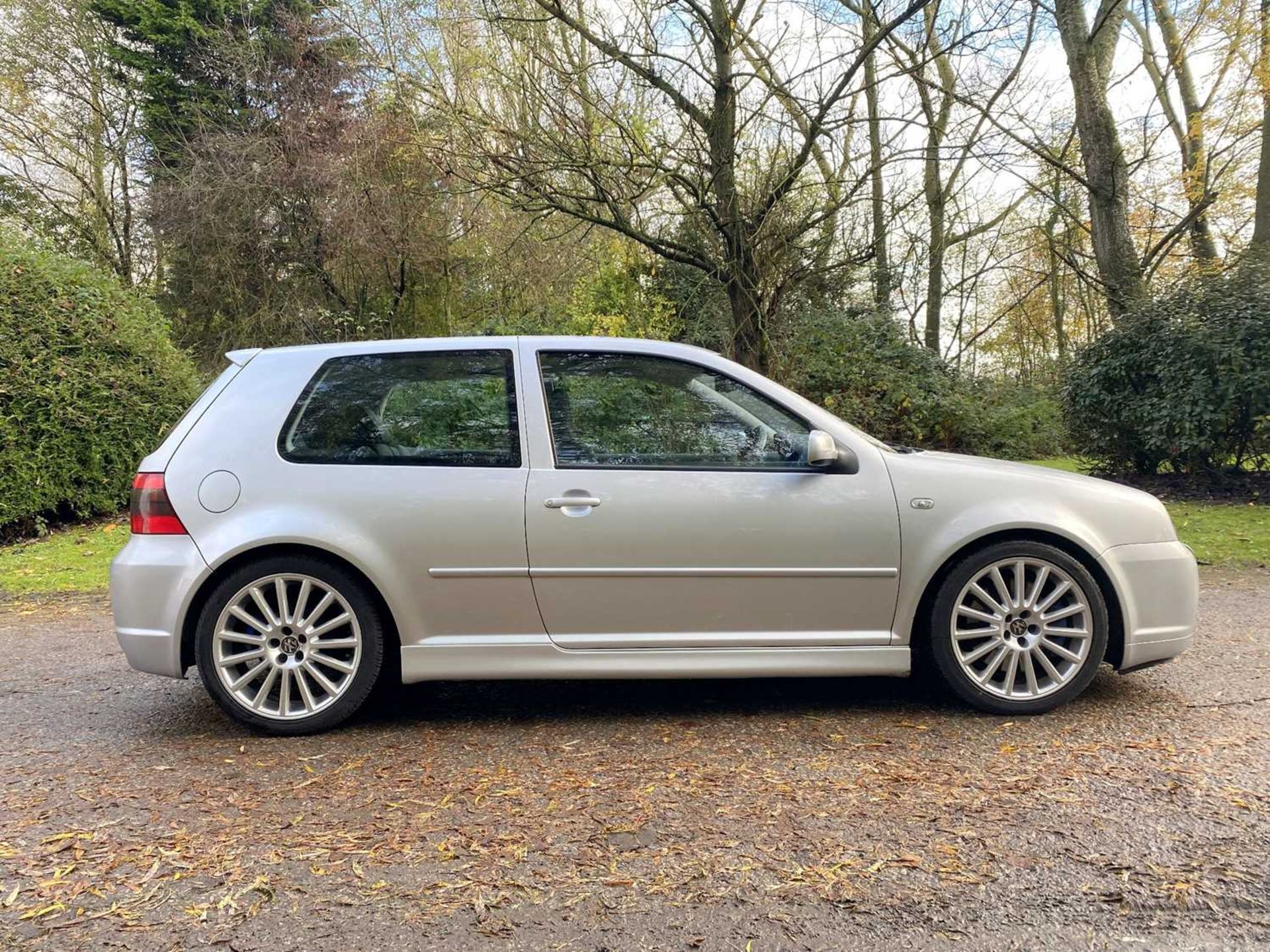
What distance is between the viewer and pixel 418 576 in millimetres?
3576

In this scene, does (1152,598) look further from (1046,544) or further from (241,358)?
(241,358)

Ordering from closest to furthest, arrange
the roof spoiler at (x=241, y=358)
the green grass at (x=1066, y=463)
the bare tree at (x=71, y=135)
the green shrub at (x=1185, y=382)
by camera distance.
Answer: the roof spoiler at (x=241, y=358)
the green shrub at (x=1185, y=382)
the green grass at (x=1066, y=463)
the bare tree at (x=71, y=135)

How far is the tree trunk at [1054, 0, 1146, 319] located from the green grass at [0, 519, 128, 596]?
11948mm

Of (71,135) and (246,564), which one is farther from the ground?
(71,135)

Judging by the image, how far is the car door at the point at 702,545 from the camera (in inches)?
141

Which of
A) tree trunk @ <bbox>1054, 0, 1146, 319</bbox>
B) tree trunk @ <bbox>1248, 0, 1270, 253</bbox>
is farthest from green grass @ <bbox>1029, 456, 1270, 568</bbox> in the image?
tree trunk @ <bbox>1248, 0, 1270, 253</bbox>

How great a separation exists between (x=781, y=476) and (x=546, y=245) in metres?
13.6

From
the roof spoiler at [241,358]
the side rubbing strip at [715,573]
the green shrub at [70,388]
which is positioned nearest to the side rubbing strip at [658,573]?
the side rubbing strip at [715,573]

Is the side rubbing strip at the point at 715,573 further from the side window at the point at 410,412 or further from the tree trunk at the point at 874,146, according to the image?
the tree trunk at the point at 874,146

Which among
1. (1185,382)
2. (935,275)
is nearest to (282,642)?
(1185,382)

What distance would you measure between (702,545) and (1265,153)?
13832mm

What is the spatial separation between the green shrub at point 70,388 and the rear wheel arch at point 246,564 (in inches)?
254

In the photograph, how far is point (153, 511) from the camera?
3600 millimetres

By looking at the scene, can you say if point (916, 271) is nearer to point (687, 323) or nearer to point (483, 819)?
point (687, 323)
